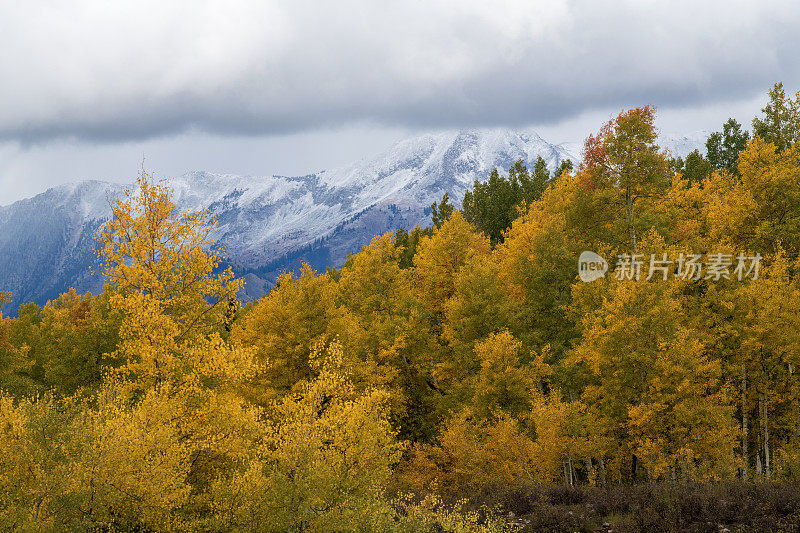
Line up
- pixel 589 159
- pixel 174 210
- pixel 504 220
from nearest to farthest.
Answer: pixel 174 210
pixel 589 159
pixel 504 220

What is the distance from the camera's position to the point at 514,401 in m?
31.4

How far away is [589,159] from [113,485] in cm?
3127

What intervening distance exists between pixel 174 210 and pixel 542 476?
22.2 m

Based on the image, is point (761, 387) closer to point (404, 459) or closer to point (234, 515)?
point (404, 459)

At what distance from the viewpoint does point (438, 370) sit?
3634 centimetres

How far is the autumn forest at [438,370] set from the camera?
1549 centimetres

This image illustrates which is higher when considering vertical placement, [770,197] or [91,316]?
[770,197]

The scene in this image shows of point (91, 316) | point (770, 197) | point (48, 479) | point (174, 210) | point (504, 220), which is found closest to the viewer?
point (48, 479)

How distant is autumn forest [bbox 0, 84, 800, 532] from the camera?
50.8 ft

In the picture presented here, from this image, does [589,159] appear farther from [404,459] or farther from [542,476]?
[404,459]

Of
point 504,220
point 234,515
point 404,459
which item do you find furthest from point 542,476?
point 504,220

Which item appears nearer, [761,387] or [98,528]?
[98,528]

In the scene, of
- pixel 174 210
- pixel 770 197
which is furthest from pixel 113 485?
pixel 770 197

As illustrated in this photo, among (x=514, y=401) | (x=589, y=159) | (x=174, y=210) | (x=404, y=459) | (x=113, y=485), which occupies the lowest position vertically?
(x=404, y=459)
